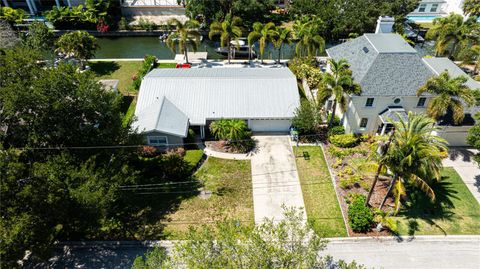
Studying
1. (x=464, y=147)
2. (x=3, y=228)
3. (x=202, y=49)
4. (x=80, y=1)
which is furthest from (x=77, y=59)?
(x=464, y=147)

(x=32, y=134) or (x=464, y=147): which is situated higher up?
(x=32, y=134)

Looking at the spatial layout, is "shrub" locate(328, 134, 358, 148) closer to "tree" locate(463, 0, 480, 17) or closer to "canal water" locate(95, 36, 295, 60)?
"canal water" locate(95, 36, 295, 60)

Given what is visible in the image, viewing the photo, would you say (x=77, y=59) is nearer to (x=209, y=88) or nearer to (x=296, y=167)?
(x=209, y=88)

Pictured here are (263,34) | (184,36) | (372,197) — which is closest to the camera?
(372,197)

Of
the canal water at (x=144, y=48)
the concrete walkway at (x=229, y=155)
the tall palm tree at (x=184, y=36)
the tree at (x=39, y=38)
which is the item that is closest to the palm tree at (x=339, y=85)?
the concrete walkway at (x=229, y=155)

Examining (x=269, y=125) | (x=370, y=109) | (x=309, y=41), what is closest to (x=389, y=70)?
(x=370, y=109)

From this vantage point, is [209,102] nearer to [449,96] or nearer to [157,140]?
[157,140]
